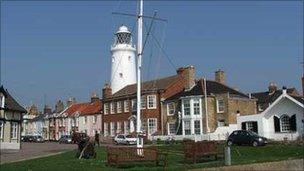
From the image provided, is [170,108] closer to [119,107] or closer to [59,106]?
[119,107]

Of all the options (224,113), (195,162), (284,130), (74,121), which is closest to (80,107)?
(74,121)

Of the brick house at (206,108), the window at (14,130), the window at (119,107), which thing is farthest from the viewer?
the window at (119,107)

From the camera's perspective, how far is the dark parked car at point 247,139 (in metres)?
42.3

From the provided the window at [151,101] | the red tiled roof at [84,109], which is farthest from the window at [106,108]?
the window at [151,101]

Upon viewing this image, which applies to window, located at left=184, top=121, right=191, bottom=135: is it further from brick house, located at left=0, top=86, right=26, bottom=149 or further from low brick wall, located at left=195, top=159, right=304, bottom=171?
low brick wall, located at left=195, top=159, right=304, bottom=171

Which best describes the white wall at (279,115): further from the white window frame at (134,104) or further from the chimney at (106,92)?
the chimney at (106,92)

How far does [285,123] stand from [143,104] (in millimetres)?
25614

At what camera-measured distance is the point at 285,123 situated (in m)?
51.2

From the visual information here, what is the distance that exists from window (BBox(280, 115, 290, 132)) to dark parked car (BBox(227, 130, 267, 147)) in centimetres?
830

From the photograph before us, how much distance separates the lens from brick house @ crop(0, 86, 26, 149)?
51844mm

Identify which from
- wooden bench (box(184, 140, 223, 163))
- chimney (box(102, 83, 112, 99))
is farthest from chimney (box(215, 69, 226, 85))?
wooden bench (box(184, 140, 223, 163))

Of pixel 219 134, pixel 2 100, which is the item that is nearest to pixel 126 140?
pixel 219 134

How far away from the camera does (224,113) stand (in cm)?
6203

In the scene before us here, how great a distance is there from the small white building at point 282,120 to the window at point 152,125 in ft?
60.6
